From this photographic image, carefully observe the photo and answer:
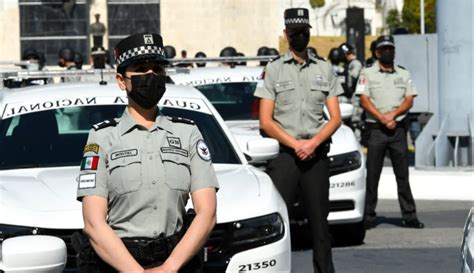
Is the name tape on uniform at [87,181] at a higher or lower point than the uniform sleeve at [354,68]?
lower

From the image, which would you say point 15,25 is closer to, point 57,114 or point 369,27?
point 369,27

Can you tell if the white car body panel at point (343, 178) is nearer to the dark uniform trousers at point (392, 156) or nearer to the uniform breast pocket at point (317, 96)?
the dark uniform trousers at point (392, 156)

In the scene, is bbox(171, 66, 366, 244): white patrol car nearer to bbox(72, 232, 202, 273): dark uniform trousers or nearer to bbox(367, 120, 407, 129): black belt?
bbox(367, 120, 407, 129): black belt

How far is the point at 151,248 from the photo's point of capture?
17.0ft

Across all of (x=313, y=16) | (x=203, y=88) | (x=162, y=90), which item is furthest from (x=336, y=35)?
(x=162, y=90)

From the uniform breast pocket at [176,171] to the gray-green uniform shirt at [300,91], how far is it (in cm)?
392

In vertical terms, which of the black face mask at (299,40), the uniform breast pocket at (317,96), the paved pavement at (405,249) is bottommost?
the paved pavement at (405,249)

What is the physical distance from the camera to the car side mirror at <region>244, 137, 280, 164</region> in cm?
825

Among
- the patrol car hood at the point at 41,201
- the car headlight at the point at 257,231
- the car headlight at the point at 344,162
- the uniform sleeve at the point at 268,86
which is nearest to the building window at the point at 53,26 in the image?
the car headlight at the point at 344,162

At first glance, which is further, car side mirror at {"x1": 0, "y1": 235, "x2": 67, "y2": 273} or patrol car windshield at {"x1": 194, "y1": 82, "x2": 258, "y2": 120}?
patrol car windshield at {"x1": 194, "y1": 82, "x2": 258, "y2": 120}

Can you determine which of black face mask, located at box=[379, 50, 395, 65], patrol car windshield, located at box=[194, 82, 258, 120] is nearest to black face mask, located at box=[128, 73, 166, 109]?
patrol car windshield, located at box=[194, 82, 258, 120]

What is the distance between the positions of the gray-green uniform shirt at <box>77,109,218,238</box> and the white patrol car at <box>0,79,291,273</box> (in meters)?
0.72

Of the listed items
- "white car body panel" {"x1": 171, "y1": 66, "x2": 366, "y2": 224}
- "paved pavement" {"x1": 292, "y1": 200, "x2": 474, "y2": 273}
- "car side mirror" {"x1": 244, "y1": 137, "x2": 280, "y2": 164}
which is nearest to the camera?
"car side mirror" {"x1": 244, "y1": 137, "x2": 280, "y2": 164}

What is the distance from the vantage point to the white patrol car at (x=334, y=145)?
11.4 meters
